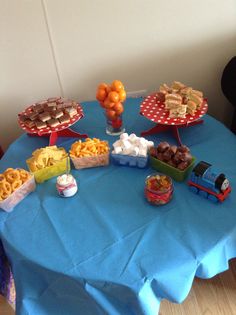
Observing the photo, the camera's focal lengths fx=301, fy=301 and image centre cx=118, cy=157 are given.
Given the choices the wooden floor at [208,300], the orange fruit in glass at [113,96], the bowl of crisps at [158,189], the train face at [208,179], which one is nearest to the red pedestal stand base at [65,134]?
the orange fruit in glass at [113,96]

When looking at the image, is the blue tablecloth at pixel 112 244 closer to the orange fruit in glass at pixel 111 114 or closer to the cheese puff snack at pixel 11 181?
the cheese puff snack at pixel 11 181

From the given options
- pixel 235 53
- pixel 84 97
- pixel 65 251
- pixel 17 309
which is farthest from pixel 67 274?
pixel 235 53

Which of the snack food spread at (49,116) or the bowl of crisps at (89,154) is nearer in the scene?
the bowl of crisps at (89,154)

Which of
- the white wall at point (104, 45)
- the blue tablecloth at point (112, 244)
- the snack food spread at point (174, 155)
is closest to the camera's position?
the blue tablecloth at point (112, 244)

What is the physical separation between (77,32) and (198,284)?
4.73ft

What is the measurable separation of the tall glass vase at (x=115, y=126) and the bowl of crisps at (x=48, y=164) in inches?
10.8

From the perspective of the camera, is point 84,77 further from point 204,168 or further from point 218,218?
point 218,218

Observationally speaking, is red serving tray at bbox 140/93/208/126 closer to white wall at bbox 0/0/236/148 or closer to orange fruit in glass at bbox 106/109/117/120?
orange fruit in glass at bbox 106/109/117/120

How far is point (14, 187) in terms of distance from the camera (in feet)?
3.62

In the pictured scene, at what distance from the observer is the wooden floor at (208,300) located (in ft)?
4.61

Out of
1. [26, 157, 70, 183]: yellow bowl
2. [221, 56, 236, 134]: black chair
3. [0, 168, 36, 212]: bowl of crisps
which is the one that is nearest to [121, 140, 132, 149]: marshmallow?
[26, 157, 70, 183]: yellow bowl

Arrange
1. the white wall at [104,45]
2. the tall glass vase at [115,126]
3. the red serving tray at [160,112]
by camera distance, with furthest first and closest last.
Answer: the white wall at [104,45], the tall glass vase at [115,126], the red serving tray at [160,112]

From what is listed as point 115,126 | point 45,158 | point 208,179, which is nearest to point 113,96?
point 115,126

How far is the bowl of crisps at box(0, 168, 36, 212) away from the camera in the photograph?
1.08 meters
